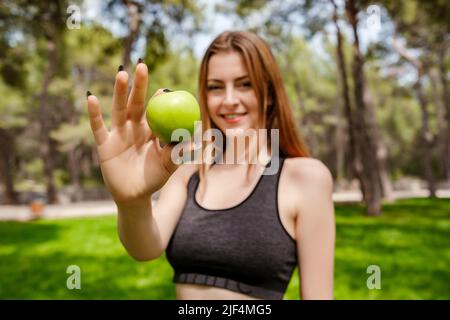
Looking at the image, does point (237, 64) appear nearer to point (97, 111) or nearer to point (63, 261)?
point (97, 111)

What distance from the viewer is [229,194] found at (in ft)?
7.57

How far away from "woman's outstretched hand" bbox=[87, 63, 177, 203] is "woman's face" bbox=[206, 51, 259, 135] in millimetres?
534

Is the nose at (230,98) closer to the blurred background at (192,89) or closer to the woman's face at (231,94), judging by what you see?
the woman's face at (231,94)

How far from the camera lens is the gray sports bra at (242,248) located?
2.08m

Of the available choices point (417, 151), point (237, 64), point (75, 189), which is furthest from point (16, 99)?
point (417, 151)

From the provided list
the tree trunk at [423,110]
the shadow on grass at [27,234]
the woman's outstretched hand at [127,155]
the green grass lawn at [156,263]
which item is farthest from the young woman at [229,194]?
the tree trunk at [423,110]

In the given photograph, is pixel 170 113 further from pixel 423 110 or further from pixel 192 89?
pixel 192 89

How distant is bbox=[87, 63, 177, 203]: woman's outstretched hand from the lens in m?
1.78

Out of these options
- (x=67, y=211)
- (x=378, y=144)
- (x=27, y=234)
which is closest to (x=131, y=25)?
(x=27, y=234)

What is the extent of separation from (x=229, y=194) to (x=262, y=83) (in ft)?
1.97

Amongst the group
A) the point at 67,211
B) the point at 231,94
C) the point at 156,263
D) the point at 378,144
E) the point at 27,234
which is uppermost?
the point at 231,94

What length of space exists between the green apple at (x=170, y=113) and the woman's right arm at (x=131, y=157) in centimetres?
5

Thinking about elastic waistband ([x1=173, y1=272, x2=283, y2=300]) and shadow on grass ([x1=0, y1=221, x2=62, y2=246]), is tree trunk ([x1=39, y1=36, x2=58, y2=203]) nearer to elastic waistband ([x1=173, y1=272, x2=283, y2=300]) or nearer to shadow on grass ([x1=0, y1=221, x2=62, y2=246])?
shadow on grass ([x1=0, y1=221, x2=62, y2=246])
